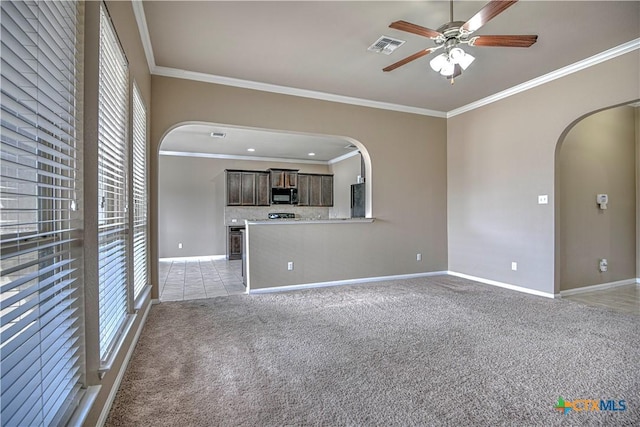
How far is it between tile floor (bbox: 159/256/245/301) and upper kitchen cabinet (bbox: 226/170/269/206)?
1.57 meters

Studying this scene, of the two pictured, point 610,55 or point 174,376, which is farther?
point 610,55

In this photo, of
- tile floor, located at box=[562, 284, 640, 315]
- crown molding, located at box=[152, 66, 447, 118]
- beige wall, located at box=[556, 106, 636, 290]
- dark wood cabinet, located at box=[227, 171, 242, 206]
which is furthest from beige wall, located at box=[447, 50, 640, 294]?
dark wood cabinet, located at box=[227, 171, 242, 206]

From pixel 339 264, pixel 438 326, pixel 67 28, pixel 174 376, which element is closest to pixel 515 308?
pixel 438 326

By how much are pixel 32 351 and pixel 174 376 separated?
4.30 feet

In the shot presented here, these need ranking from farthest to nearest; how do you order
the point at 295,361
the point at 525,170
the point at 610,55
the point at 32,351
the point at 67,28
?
the point at 525,170, the point at 610,55, the point at 295,361, the point at 67,28, the point at 32,351

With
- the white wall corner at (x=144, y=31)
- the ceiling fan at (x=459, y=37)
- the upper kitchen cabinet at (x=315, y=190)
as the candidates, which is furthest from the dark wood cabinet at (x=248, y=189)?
the ceiling fan at (x=459, y=37)

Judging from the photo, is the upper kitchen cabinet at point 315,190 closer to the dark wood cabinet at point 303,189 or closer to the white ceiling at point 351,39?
the dark wood cabinet at point 303,189

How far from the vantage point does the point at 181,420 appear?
1.72 meters

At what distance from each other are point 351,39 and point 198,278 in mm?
4502

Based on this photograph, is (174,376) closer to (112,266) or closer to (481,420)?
(112,266)

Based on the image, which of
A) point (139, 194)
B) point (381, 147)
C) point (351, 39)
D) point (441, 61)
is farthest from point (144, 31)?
point (381, 147)

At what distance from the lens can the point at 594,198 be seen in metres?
4.58

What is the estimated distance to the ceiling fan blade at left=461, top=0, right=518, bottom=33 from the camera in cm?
201

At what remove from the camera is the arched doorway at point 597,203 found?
4344 millimetres
